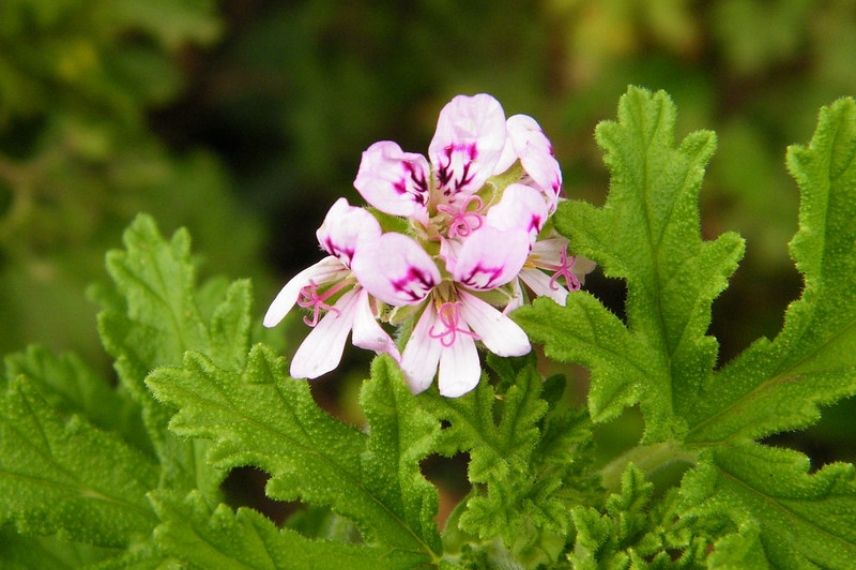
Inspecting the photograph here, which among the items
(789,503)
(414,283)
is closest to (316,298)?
(414,283)

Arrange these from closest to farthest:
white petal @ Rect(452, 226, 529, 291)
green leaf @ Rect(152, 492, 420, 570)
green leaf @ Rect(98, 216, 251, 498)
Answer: white petal @ Rect(452, 226, 529, 291) → green leaf @ Rect(152, 492, 420, 570) → green leaf @ Rect(98, 216, 251, 498)

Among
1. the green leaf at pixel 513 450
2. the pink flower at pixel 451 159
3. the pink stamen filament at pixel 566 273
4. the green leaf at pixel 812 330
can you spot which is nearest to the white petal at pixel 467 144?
the pink flower at pixel 451 159

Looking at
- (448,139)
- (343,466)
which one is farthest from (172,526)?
(448,139)

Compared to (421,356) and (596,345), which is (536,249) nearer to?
(596,345)

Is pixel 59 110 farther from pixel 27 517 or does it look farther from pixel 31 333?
pixel 27 517

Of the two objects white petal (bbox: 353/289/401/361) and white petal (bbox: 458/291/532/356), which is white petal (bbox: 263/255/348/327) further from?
white petal (bbox: 458/291/532/356)

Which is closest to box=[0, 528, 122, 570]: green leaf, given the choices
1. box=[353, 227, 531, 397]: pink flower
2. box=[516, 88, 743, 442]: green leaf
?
box=[353, 227, 531, 397]: pink flower
